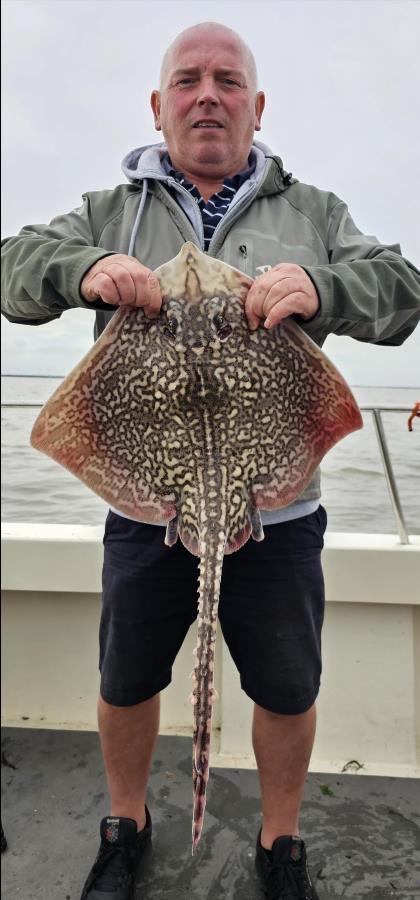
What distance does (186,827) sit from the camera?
233 cm

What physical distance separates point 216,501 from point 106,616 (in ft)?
2.14

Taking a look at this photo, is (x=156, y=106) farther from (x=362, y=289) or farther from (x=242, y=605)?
(x=242, y=605)

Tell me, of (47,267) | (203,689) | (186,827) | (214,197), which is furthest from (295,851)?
(214,197)

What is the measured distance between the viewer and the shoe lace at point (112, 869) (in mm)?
1962

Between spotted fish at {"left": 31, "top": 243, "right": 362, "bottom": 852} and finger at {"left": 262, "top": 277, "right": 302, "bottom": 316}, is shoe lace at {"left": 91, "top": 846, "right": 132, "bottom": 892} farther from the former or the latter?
finger at {"left": 262, "top": 277, "right": 302, "bottom": 316}

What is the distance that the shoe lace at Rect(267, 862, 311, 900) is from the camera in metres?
1.94

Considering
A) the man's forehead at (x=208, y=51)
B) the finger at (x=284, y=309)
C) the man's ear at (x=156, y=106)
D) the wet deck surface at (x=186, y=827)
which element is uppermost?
the man's forehead at (x=208, y=51)

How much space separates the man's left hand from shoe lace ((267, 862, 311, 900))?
5.24 ft

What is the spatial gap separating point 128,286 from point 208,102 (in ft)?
2.21

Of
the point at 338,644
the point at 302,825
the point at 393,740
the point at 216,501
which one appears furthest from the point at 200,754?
the point at 393,740

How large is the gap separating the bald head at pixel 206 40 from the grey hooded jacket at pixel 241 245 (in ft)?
0.76

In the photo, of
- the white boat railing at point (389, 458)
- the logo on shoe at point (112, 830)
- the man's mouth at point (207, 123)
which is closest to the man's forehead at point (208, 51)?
the man's mouth at point (207, 123)

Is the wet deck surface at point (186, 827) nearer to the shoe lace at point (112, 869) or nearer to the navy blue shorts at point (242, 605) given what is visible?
the shoe lace at point (112, 869)

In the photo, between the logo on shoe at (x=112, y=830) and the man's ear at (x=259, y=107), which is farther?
the logo on shoe at (x=112, y=830)
